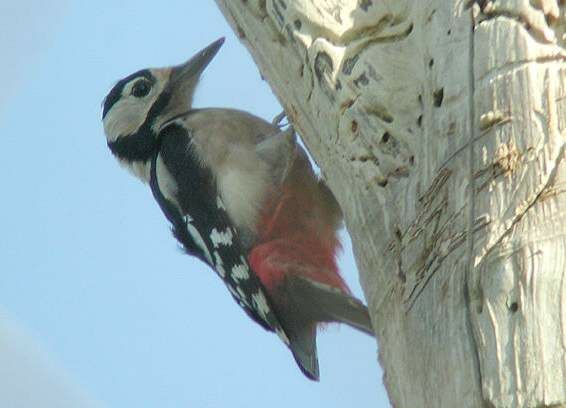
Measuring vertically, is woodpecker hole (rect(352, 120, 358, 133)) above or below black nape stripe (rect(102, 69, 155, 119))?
above

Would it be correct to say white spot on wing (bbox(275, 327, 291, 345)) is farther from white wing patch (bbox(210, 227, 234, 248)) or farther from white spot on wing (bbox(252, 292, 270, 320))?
white wing patch (bbox(210, 227, 234, 248))

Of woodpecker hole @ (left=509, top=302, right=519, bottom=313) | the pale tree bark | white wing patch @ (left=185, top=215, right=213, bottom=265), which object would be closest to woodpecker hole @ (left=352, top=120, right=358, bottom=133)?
the pale tree bark

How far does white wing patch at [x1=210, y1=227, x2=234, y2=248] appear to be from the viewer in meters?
4.39

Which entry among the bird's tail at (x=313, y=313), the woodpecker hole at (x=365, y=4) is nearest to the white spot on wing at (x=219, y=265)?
the bird's tail at (x=313, y=313)

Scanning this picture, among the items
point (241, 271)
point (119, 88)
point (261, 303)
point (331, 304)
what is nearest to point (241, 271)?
point (241, 271)

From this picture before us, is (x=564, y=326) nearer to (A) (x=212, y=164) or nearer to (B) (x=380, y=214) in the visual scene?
(B) (x=380, y=214)

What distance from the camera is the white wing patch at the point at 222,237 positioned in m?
4.39

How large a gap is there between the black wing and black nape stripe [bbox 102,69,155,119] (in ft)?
1.28

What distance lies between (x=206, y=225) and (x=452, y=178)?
198 centimetres

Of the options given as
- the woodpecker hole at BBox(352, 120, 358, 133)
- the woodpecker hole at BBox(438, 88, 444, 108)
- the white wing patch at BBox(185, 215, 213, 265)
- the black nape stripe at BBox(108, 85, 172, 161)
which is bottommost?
the white wing patch at BBox(185, 215, 213, 265)

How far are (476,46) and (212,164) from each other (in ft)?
6.18

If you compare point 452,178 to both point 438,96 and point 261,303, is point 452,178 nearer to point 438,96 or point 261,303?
point 438,96

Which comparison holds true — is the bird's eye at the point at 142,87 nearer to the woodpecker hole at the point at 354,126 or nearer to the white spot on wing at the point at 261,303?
the white spot on wing at the point at 261,303

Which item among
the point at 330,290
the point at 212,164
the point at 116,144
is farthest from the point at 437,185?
the point at 116,144
